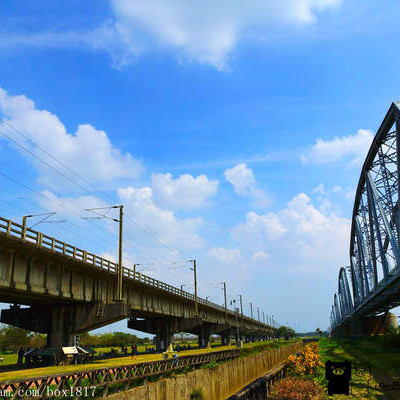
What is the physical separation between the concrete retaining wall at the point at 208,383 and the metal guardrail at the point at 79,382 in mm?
2171

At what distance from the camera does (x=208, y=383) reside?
65.3 ft

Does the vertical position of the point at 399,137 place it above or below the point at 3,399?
above

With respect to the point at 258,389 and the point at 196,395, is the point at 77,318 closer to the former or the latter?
the point at 196,395

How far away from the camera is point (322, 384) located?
20516 mm

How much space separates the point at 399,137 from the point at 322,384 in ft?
75.7

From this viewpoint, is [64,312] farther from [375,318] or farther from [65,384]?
[375,318]

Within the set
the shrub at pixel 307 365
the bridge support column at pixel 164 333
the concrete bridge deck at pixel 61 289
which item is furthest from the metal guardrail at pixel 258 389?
the bridge support column at pixel 164 333

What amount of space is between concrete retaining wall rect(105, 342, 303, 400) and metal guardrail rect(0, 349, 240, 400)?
7.12ft

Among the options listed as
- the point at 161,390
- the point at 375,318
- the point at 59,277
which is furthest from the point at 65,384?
the point at 375,318

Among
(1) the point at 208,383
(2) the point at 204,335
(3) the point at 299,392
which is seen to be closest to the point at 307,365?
(1) the point at 208,383

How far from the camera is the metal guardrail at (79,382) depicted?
13516mm

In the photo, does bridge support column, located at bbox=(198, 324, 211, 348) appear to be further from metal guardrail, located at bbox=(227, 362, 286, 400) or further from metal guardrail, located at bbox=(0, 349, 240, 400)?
metal guardrail, located at bbox=(227, 362, 286, 400)

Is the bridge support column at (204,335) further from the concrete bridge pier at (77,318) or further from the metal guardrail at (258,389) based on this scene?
the metal guardrail at (258,389)

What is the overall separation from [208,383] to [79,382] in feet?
23.3
